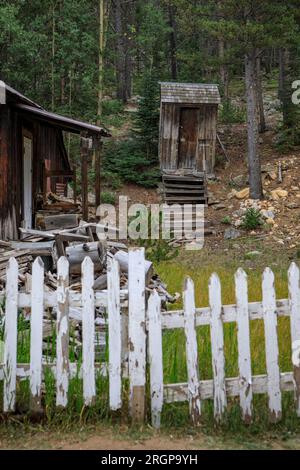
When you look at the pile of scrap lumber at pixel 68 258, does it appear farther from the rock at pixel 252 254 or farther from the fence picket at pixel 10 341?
the rock at pixel 252 254

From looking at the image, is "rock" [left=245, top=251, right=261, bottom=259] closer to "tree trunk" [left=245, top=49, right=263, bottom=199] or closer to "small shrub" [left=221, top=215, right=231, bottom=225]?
"small shrub" [left=221, top=215, right=231, bottom=225]

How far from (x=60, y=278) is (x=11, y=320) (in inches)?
20.6

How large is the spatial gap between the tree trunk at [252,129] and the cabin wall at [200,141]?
4306 millimetres

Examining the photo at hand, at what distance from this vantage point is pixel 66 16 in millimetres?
24109

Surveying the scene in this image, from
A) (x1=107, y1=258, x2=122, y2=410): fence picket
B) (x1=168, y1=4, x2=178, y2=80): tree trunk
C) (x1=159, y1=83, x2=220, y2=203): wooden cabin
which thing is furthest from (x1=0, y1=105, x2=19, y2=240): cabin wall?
(x1=168, y1=4, x2=178, y2=80): tree trunk

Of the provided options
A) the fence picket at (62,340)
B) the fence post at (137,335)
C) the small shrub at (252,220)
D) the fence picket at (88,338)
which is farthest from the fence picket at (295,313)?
the small shrub at (252,220)

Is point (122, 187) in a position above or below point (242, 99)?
below

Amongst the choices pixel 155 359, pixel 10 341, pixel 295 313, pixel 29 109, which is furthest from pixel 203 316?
pixel 29 109

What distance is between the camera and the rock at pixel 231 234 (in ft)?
54.3

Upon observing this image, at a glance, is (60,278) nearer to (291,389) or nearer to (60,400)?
(60,400)

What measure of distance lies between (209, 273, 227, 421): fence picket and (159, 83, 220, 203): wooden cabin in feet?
62.3

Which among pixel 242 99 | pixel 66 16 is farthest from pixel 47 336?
pixel 242 99

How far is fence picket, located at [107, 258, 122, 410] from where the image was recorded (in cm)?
398
